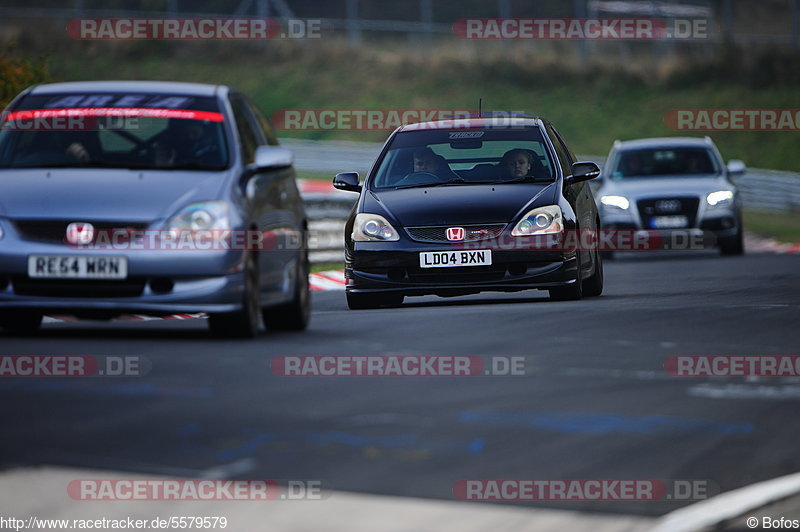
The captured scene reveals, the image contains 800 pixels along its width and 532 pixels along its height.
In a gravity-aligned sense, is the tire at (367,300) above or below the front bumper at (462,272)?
below

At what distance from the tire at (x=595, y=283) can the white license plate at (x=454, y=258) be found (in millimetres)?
1789

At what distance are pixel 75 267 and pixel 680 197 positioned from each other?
14.1 m

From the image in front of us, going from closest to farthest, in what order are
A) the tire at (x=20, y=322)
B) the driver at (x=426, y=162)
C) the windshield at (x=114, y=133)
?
the tire at (x=20, y=322), the windshield at (x=114, y=133), the driver at (x=426, y=162)

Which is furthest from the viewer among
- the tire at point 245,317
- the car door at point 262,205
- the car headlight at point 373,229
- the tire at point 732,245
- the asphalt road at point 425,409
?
the tire at point 732,245

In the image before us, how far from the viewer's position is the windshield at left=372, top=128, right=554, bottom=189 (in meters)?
14.1

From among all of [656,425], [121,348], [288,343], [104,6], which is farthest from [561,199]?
[104,6]

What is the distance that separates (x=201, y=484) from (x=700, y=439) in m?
2.47

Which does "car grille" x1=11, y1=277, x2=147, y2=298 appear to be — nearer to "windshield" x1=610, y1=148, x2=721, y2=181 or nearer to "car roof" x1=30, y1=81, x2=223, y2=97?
"car roof" x1=30, y1=81, x2=223, y2=97

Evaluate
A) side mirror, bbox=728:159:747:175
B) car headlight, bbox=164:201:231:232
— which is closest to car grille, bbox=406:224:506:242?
car headlight, bbox=164:201:231:232

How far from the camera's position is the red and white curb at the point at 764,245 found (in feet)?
89.2

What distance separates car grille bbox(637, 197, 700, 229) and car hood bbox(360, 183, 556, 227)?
9185 mm

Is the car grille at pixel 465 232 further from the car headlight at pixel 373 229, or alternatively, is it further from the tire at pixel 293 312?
the tire at pixel 293 312

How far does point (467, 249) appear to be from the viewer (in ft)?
43.7

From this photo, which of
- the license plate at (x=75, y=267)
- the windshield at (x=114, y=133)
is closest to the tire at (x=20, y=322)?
the license plate at (x=75, y=267)
